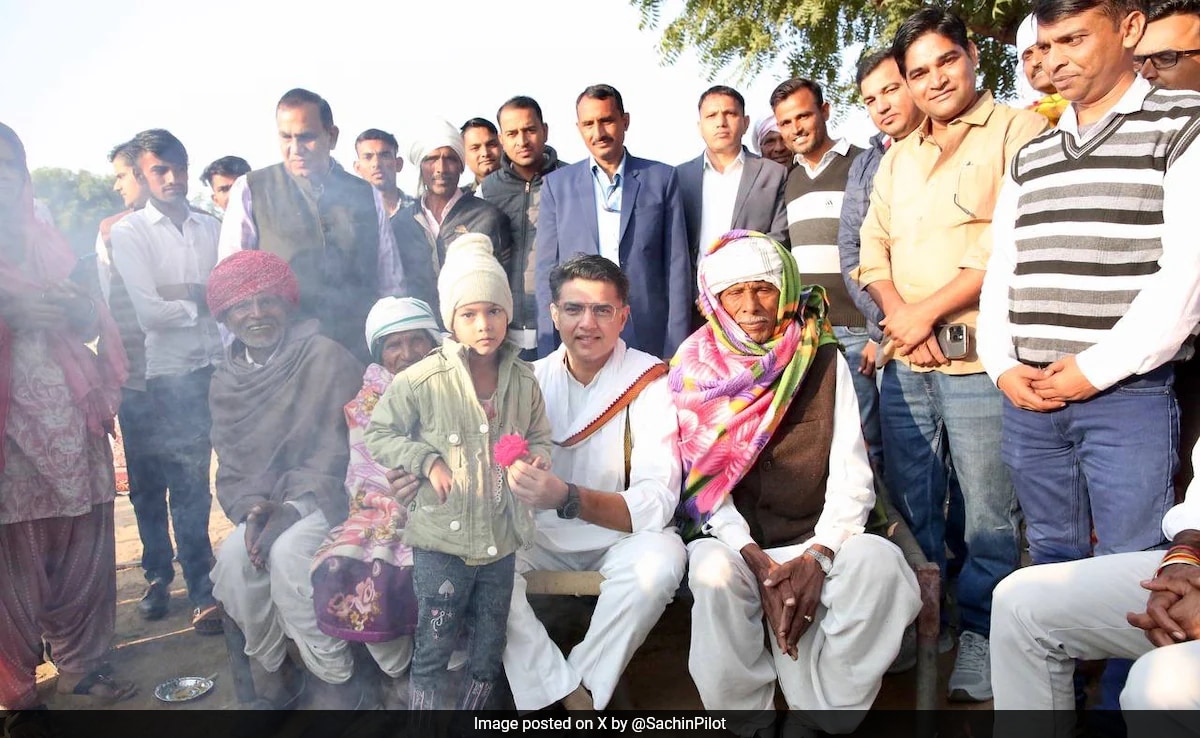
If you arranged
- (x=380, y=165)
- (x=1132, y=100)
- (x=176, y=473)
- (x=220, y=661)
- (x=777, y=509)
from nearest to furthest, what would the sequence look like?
(x=1132, y=100) → (x=777, y=509) → (x=220, y=661) → (x=176, y=473) → (x=380, y=165)

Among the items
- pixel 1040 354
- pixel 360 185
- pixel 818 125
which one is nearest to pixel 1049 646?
pixel 1040 354

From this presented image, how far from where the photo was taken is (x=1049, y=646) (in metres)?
2.02

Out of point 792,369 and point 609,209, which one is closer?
point 792,369

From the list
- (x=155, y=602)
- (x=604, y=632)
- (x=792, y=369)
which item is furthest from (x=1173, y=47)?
(x=155, y=602)

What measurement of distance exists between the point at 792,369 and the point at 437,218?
6.62 feet

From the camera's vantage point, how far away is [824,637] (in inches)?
93.8

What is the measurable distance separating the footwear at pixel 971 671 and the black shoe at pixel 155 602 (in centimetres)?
317

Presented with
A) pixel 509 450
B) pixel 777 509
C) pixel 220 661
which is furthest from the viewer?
pixel 220 661

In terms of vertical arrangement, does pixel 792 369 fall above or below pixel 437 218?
below

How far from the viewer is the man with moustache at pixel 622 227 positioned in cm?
361

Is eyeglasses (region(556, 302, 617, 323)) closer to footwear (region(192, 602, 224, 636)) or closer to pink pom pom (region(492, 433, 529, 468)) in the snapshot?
pink pom pom (region(492, 433, 529, 468))

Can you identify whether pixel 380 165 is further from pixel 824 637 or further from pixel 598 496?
pixel 824 637

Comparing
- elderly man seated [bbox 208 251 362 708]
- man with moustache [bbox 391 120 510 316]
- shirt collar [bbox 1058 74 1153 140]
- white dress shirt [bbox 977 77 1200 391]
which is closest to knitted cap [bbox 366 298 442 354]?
elderly man seated [bbox 208 251 362 708]

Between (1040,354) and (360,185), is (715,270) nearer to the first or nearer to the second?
(1040,354)
